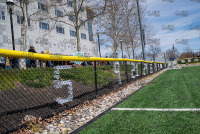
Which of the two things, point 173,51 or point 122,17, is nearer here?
point 122,17

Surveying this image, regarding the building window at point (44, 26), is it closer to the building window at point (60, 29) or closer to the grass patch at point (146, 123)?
the building window at point (60, 29)

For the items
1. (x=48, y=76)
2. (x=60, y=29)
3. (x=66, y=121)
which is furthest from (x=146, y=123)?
(x=60, y=29)

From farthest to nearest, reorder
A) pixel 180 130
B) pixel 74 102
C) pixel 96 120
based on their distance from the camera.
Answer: pixel 74 102, pixel 96 120, pixel 180 130

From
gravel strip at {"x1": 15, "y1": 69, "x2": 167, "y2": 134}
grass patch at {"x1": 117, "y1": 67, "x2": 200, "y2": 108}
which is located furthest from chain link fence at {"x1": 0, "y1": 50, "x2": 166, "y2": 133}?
grass patch at {"x1": 117, "y1": 67, "x2": 200, "y2": 108}

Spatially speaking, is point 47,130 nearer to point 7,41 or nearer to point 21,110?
point 21,110

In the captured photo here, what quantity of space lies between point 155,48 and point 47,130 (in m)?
57.7

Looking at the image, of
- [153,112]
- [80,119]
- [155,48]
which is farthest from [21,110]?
[155,48]

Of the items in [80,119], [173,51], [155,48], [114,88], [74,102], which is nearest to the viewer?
[80,119]

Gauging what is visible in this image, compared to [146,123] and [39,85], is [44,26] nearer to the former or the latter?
[39,85]

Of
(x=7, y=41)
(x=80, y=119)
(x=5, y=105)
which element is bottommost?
(x=80, y=119)

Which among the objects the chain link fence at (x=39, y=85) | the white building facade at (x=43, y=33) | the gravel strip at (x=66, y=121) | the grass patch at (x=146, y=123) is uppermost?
the white building facade at (x=43, y=33)

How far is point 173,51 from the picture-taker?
68.9 metres

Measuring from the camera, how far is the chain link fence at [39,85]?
2.50 metres

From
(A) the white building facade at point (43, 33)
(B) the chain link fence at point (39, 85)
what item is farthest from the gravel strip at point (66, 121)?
(A) the white building facade at point (43, 33)
